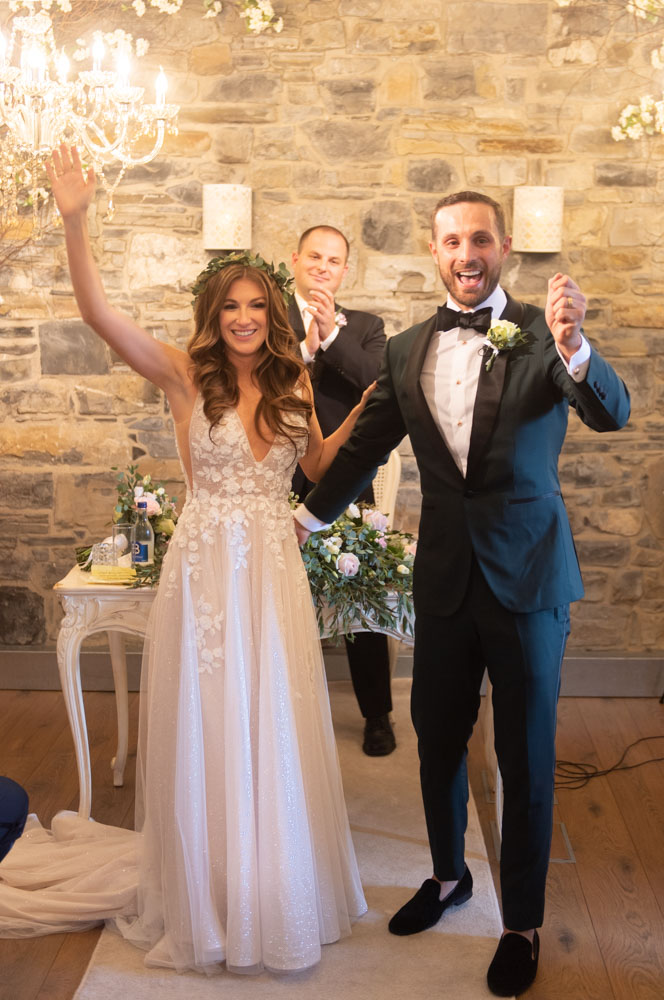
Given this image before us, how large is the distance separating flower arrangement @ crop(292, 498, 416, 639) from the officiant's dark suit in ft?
1.65

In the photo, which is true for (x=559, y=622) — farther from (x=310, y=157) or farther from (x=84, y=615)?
(x=310, y=157)

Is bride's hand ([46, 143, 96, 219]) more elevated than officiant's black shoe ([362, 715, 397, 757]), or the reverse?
bride's hand ([46, 143, 96, 219])

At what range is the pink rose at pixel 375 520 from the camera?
11.2 ft

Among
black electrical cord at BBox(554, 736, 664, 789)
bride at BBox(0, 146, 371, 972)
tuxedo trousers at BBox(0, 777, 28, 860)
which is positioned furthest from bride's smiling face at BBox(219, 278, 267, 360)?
black electrical cord at BBox(554, 736, 664, 789)

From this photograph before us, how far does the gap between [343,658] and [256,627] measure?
2.19 metres

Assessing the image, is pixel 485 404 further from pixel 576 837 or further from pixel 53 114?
pixel 53 114

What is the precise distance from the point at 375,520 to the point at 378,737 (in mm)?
1101

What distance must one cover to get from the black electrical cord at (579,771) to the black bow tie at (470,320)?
194 centimetres

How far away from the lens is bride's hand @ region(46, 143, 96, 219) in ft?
7.82

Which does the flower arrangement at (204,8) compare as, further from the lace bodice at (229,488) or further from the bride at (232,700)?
the lace bodice at (229,488)

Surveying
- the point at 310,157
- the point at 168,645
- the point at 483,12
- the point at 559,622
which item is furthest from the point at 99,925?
the point at 483,12

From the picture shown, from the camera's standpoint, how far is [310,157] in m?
4.59

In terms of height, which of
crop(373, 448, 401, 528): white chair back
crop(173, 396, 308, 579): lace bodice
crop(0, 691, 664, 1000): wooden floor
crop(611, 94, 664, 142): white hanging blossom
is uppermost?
crop(611, 94, 664, 142): white hanging blossom

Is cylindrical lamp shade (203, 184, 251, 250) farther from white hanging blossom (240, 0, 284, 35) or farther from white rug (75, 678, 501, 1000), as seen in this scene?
white rug (75, 678, 501, 1000)
